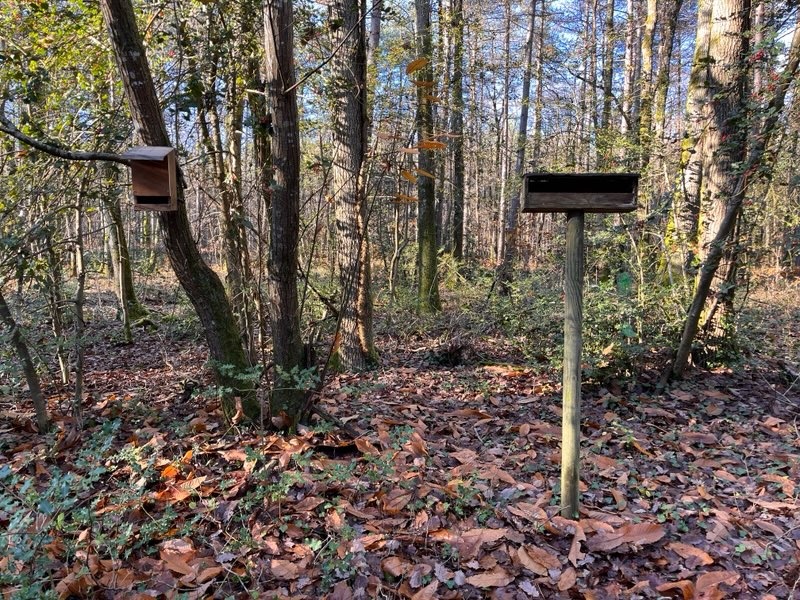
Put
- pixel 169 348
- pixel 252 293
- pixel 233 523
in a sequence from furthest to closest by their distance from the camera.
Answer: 1. pixel 169 348
2. pixel 252 293
3. pixel 233 523

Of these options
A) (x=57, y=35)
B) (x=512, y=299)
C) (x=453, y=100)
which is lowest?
(x=512, y=299)

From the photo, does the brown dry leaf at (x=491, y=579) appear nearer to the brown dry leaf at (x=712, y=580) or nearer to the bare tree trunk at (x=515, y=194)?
the brown dry leaf at (x=712, y=580)

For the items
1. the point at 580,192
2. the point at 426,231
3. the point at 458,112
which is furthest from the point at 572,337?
the point at 458,112

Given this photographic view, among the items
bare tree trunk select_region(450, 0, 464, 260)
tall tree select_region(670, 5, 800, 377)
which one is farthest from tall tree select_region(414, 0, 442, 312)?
tall tree select_region(670, 5, 800, 377)

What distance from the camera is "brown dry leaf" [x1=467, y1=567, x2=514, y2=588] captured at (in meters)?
2.59

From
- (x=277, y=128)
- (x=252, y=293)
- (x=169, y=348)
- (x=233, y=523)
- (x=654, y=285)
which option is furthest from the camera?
(x=169, y=348)

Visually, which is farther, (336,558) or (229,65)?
(229,65)

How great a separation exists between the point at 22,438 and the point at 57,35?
3662mm

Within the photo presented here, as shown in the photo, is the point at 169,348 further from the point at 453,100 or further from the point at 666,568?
the point at 453,100

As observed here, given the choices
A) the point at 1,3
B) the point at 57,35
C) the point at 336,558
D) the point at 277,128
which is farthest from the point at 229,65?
the point at 336,558

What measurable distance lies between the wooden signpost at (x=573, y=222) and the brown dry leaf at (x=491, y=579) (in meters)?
0.72

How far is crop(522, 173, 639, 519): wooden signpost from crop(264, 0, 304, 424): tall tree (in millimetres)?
1728

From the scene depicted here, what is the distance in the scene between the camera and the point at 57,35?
15.3 ft

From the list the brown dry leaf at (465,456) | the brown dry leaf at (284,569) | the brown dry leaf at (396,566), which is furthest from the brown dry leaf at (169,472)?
the brown dry leaf at (465,456)
